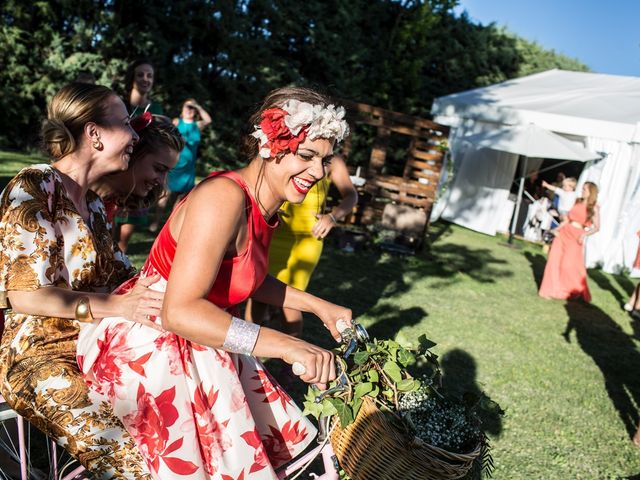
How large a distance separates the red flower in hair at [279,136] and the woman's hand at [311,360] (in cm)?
66

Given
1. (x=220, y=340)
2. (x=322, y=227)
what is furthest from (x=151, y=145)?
(x=220, y=340)

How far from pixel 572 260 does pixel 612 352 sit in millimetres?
2610

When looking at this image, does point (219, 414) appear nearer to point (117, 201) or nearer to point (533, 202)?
point (117, 201)

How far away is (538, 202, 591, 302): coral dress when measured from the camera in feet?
30.5

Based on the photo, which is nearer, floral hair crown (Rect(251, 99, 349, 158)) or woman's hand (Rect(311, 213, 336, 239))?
floral hair crown (Rect(251, 99, 349, 158))

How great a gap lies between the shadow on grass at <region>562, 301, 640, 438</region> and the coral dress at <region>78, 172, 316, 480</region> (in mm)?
4385

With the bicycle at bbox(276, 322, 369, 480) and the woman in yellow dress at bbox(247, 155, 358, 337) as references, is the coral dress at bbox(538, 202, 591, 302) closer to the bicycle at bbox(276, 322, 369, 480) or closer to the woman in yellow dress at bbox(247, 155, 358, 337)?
the woman in yellow dress at bbox(247, 155, 358, 337)

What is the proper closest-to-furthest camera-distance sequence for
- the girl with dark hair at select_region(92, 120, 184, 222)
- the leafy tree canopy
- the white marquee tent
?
1. the girl with dark hair at select_region(92, 120, 184, 222)
2. the white marquee tent
3. the leafy tree canopy

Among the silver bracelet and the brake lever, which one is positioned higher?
the silver bracelet

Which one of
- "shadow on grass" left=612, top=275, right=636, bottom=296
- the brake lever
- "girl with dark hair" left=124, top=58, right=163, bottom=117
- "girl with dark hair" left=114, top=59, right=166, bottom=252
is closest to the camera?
the brake lever

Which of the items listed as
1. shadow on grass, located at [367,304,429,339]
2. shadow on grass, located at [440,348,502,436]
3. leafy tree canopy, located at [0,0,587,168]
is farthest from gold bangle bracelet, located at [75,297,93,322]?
leafy tree canopy, located at [0,0,587,168]

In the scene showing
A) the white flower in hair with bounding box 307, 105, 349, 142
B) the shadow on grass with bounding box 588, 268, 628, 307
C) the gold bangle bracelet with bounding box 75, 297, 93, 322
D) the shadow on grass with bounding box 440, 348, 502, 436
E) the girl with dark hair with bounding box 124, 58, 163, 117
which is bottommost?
the shadow on grass with bounding box 440, 348, 502, 436

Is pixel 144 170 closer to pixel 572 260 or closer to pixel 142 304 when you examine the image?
pixel 142 304

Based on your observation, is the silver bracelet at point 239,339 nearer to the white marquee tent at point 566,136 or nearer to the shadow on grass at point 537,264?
the shadow on grass at point 537,264
